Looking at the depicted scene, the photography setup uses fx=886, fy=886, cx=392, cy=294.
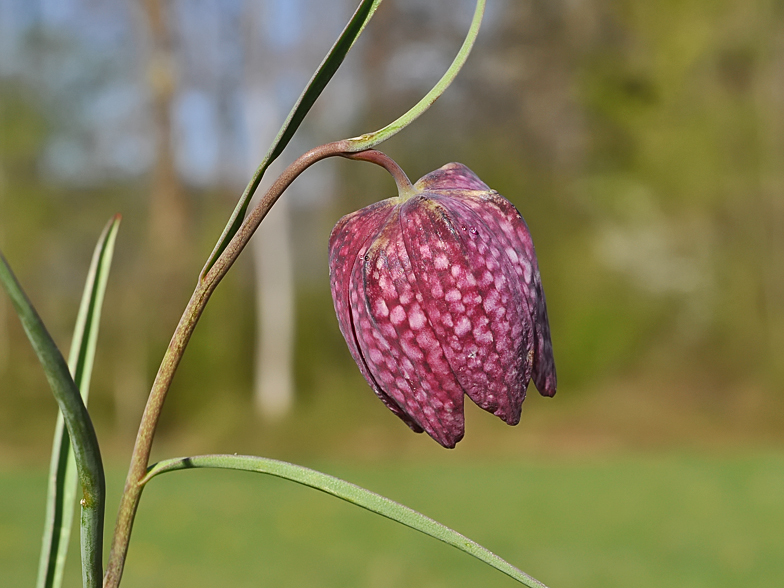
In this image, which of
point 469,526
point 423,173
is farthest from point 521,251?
point 423,173

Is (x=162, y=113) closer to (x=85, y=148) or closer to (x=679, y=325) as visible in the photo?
(x=85, y=148)

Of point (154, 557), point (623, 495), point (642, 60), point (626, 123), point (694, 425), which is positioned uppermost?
point (642, 60)

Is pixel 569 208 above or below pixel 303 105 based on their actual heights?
above

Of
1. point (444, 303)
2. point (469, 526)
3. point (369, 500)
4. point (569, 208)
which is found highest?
point (569, 208)

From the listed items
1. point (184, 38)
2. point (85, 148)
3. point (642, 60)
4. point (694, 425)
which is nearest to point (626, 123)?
point (642, 60)

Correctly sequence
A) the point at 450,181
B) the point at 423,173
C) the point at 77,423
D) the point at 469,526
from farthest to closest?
the point at 423,173
the point at 469,526
the point at 450,181
the point at 77,423

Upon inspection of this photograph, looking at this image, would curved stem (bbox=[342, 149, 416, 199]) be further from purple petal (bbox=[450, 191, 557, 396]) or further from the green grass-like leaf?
the green grass-like leaf

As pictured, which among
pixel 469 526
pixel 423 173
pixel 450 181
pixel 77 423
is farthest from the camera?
pixel 423 173

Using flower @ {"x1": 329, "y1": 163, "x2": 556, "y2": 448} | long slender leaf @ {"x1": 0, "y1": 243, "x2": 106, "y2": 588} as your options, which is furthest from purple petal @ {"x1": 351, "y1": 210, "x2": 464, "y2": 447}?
long slender leaf @ {"x1": 0, "y1": 243, "x2": 106, "y2": 588}

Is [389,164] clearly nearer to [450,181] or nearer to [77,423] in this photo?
[450,181]
